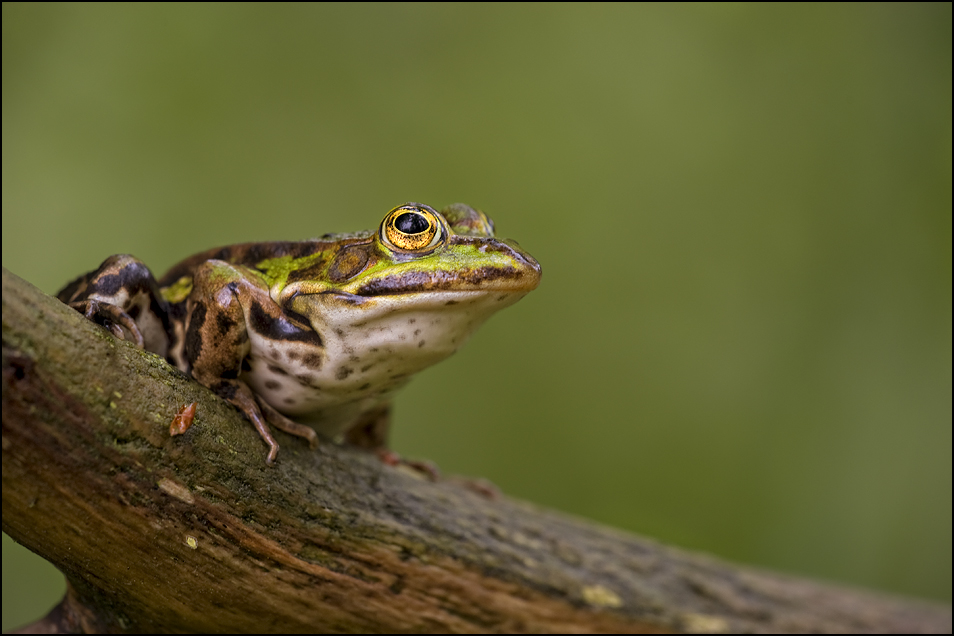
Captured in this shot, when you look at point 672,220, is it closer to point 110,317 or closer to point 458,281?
point 458,281

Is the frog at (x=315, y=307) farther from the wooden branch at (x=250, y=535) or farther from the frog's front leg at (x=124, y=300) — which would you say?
the wooden branch at (x=250, y=535)

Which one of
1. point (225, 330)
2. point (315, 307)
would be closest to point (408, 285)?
point (315, 307)

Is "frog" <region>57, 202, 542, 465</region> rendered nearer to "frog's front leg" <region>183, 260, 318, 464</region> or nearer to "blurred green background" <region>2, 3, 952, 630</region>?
"frog's front leg" <region>183, 260, 318, 464</region>

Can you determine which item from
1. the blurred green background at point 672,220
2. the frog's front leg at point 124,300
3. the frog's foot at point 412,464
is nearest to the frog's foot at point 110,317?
the frog's front leg at point 124,300

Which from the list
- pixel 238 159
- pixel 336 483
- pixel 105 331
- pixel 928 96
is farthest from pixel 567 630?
pixel 928 96

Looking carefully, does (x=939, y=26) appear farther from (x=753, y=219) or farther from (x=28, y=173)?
(x=28, y=173)

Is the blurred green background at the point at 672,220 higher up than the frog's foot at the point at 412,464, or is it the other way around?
the blurred green background at the point at 672,220
